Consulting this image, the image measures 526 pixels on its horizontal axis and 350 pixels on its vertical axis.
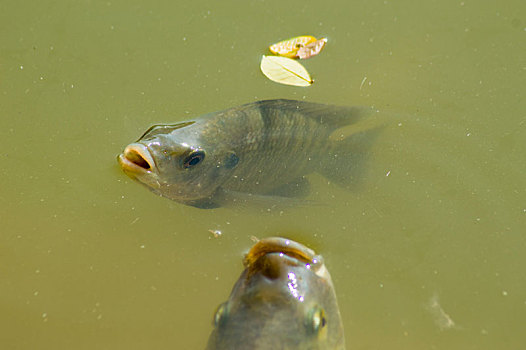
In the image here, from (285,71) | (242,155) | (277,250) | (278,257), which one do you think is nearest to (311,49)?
(285,71)

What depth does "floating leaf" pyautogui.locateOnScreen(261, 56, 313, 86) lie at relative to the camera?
3.87m

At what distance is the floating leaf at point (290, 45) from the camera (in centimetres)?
405

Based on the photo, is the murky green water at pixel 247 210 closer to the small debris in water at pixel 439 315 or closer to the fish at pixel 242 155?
the small debris in water at pixel 439 315

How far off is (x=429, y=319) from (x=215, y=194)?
57.7 inches

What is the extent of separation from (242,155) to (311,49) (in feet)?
4.15

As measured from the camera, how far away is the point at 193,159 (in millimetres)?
3162

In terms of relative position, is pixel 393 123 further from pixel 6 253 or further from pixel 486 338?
pixel 6 253

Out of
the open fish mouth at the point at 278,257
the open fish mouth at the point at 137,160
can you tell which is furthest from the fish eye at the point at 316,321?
the open fish mouth at the point at 137,160

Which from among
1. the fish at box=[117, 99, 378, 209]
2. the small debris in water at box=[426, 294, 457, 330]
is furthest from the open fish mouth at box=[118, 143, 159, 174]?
the small debris in water at box=[426, 294, 457, 330]

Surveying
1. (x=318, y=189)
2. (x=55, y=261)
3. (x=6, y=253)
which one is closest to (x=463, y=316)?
(x=318, y=189)

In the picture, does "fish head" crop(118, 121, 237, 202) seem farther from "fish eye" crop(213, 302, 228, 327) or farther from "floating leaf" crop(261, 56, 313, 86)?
"fish eye" crop(213, 302, 228, 327)

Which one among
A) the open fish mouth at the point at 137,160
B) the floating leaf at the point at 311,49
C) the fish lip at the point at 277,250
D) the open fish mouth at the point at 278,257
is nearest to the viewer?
the open fish mouth at the point at 278,257

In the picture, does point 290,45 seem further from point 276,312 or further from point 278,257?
point 276,312

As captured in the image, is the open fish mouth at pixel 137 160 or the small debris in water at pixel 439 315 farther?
the open fish mouth at pixel 137 160
